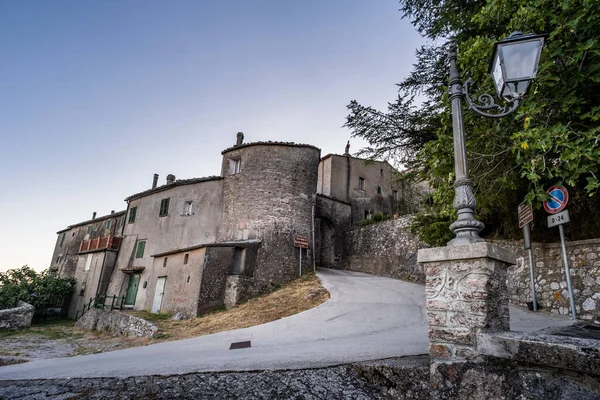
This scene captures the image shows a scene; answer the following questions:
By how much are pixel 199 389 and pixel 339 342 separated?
3001 millimetres

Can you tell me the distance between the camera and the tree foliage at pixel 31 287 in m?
20.4

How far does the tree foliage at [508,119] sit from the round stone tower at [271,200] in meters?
8.49

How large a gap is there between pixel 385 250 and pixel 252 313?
9878 millimetres

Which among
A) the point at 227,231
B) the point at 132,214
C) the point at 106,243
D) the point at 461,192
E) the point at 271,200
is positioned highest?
the point at 271,200

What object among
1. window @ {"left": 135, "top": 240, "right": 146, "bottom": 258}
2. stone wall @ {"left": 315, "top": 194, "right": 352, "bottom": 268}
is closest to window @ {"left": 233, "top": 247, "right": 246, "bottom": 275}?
stone wall @ {"left": 315, "top": 194, "right": 352, "bottom": 268}

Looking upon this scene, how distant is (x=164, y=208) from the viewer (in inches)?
805

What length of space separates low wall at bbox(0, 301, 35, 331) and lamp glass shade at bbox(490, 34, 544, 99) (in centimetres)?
2308

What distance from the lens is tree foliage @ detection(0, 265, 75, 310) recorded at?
802 inches

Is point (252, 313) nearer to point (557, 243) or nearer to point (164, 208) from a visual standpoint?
point (557, 243)

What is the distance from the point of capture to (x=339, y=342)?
5734 millimetres

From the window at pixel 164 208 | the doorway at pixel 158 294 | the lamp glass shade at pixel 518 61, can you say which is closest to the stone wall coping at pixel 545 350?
the lamp glass shade at pixel 518 61

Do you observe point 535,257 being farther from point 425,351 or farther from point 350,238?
point 350,238

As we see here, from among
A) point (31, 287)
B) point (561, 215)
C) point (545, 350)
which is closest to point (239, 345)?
point (545, 350)

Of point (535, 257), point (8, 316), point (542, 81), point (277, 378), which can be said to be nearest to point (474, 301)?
point (277, 378)
